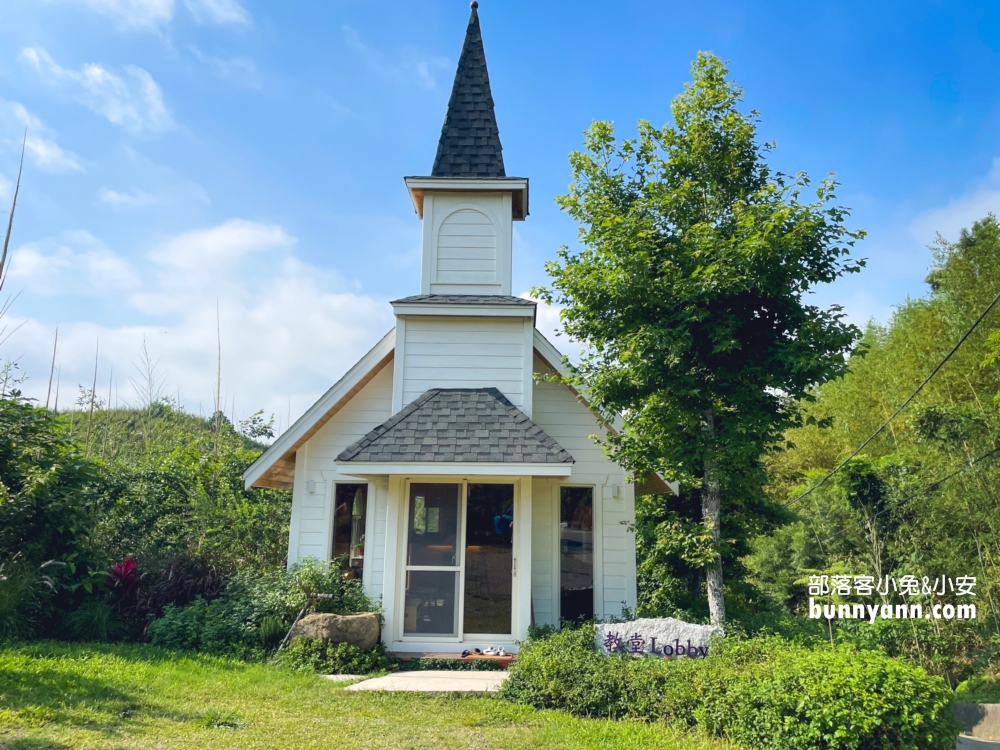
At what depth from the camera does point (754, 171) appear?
29.8 ft

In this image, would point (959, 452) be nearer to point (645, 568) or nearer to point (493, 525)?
point (645, 568)

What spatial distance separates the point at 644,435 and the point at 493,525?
7.80 feet

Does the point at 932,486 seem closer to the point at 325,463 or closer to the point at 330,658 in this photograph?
the point at 325,463

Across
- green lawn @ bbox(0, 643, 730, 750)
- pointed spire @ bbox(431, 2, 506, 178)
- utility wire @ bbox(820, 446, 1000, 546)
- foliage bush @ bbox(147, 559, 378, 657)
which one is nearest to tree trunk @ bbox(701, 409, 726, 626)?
green lawn @ bbox(0, 643, 730, 750)

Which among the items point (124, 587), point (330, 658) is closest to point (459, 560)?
point (330, 658)

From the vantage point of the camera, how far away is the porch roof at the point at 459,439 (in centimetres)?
907

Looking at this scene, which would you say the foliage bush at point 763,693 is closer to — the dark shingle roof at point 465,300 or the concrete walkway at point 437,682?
the concrete walkway at point 437,682

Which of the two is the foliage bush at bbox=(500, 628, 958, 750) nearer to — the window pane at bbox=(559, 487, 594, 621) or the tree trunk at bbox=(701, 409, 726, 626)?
the tree trunk at bbox=(701, 409, 726, 626)

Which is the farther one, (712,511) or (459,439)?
(459,439)

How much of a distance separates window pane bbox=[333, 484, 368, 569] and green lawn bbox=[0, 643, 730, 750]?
115 inches

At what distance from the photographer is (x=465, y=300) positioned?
10906 millimetres

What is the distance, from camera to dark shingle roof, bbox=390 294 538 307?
421 inches

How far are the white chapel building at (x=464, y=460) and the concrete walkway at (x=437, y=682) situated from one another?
0.82m

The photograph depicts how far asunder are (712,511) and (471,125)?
7.64 meters
